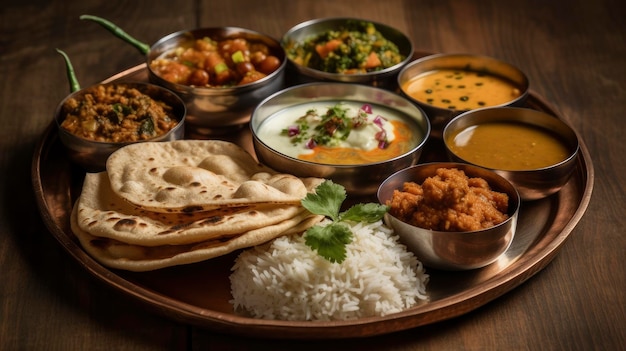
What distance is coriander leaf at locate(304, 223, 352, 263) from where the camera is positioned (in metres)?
3.14

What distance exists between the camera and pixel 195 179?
11.9ft

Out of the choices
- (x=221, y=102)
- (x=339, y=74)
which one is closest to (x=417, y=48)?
(x=339, y=74)

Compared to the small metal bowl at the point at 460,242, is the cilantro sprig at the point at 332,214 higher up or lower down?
higher up

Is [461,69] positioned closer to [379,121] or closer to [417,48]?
[417,48]

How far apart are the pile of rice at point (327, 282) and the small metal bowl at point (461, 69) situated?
1351mm

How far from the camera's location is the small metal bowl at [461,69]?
444cm

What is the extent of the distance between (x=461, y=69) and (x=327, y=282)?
7.82 ft

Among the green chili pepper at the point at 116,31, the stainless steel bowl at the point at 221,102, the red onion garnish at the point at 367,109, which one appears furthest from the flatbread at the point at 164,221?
the green chili pepper at the point at 116,31

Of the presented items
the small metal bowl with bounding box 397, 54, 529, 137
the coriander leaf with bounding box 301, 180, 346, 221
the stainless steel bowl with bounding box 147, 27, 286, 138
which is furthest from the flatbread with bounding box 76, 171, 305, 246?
the small metal bowl with bounding box 397, 54, 529, 137

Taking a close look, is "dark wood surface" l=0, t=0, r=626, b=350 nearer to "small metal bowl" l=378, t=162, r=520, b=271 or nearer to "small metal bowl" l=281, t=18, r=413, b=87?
"small metal bowl" l=378, t=162, r=520, b=271

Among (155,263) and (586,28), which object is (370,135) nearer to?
(155,263)

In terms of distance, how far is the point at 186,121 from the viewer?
14.9ft

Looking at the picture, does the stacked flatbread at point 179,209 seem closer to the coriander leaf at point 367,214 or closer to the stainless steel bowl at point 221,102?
the coriander leaf at point 367,214

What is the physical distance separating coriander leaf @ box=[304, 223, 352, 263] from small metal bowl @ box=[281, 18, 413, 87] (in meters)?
1.65
